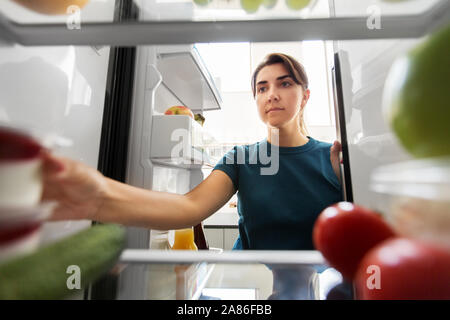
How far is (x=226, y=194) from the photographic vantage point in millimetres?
776

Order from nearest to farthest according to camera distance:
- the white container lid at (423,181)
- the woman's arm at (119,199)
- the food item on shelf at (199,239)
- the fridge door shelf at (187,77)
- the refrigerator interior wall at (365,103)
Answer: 1. the white container lid at (423,181)
2. the woman's arm at (119,199)
3. the refrigerator interior wall at (365,103)
4. the fridge door shelf at (187,77)
5. the food item on shelf at (199,239)

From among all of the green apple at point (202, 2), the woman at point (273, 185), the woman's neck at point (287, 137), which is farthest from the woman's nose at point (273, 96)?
the green apple at point (202, 2)

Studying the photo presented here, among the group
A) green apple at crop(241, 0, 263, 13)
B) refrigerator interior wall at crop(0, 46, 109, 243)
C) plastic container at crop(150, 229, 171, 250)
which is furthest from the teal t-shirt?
green apple at crop(241, 0, 263, 13)

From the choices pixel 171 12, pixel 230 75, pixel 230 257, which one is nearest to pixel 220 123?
pixel 230 75

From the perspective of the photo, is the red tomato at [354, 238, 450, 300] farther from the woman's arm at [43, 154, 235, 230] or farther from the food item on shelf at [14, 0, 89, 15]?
the food item on shelf at [14, 0, 89, 15]

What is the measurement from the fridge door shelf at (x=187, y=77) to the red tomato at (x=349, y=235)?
0.73m

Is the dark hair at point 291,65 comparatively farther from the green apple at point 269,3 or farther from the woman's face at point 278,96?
the green apple at point 269,3

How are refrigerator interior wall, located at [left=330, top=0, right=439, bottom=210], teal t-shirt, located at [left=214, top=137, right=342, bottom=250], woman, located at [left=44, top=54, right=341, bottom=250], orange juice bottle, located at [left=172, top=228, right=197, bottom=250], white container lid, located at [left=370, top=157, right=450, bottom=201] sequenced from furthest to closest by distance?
orange juice bottle, located at [left=172, top=228, right=197, bottom=250] < teal t-shirt, located at [left=214, top=137, right=342, bottom=250] < woman, located at [left=44, top=54, right=341, bottom=250] < refrigerator interior wall, located at [left=330, top=0, right=439, bottom=210] < white container lid, located at [left=370, top=157, right=450, bottom=201]

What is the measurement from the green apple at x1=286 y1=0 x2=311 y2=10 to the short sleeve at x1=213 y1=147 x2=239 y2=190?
1.82 feet

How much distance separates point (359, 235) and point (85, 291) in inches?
12.3

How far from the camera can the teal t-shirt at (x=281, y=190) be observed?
71 centimetres

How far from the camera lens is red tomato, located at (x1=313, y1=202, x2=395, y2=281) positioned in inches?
10.2

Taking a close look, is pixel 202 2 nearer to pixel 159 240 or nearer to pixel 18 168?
pixel 18 168

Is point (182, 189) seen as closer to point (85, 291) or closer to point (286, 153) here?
point (286, 153)
